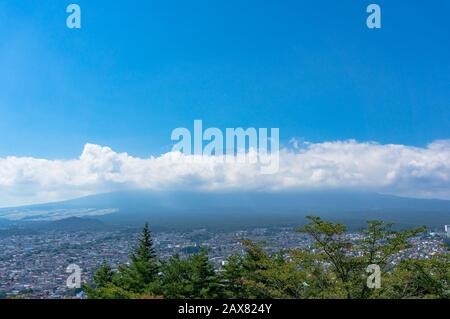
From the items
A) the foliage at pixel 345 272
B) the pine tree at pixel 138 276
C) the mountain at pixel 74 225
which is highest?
the foliage at pixel 345 272

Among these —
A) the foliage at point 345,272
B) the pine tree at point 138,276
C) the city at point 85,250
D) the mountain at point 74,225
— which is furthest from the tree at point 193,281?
the mountain at point 74,225

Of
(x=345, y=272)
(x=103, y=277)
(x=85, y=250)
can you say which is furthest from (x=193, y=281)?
(x=85, y=250)

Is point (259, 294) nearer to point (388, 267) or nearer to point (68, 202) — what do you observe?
point (388, 267)

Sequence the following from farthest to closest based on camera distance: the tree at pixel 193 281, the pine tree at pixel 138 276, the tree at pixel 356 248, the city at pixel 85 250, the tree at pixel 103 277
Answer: the tree at pixel 103 277
the city at pixel 85 250
the pine tree at pixel 138 276
the tree at pixel 193 281
the tree at pixel 356 248

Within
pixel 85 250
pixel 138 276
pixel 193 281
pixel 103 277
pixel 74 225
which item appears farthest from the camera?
pixel 74 225

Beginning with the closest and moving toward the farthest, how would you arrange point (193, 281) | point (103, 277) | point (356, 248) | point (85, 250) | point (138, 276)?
point (356, 248)
point (193, 281)
point (138, 276)
point (103, 277)
point (85, 250)

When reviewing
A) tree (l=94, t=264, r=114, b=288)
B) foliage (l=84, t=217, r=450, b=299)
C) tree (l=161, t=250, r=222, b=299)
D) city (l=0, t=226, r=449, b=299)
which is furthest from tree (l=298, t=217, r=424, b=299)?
tree (l=94, t=264, r=114, b=288)

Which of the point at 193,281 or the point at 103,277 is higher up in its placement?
the point at 193,281

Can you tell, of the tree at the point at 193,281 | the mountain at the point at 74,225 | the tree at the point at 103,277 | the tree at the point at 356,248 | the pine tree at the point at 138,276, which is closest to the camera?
the tree at the point at 356,248

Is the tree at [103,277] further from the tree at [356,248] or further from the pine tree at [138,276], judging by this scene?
the tree at [356,248]

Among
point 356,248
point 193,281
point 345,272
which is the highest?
point 356,248

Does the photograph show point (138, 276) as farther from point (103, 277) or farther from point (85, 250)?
point (85, 250)
